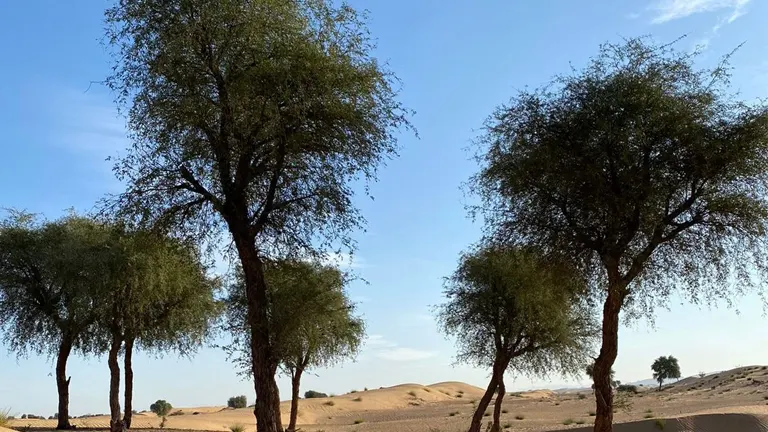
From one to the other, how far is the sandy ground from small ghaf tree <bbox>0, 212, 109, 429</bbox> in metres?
5.07

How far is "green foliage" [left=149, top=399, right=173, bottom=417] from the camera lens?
74.9 m

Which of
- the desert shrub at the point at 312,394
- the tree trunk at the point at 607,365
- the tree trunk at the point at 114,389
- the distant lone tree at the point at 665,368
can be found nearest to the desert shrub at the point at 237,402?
the desert shrub at the point at 312,394

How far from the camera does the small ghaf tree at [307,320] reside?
87.1 feet

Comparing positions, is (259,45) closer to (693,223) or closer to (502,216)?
(502,216)

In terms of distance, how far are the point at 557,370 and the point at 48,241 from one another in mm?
23225

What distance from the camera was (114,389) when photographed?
28625 millimetres

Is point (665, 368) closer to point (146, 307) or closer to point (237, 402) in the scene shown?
point (237, 402)

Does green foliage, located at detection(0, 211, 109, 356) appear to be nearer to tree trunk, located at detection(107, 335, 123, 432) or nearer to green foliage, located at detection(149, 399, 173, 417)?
tree trunk, located at detection(107, 335, 123, 432)

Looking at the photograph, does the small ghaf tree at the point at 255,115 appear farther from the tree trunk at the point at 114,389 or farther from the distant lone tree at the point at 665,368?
the distant lone tree at the point at 665,368

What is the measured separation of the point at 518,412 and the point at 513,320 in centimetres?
2938

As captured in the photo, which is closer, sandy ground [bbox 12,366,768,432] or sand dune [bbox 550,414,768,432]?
sand dune [bbox 550,414,768,432]

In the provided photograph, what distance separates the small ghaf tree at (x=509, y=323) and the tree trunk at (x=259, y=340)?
13309 millimetres

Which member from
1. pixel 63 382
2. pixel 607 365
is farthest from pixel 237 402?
pixel 607 365

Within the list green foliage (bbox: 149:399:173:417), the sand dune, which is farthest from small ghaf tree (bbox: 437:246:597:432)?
green foliage (bbox: 149:399:173:417)
